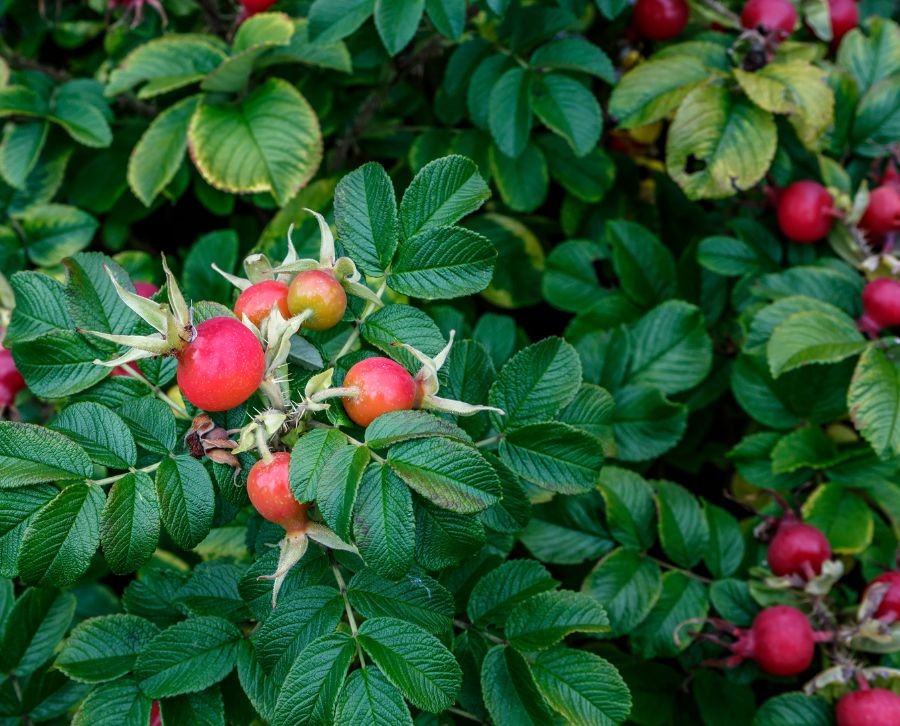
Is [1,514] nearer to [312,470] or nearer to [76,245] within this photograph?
[312,470]

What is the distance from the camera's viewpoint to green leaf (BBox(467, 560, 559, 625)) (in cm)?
105

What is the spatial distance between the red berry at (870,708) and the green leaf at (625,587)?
0.30 m

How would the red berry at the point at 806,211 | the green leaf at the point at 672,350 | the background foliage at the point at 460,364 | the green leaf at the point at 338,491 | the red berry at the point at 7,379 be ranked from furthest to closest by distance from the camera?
the red berry at the point at 806,211
the green leaf at the point at 672,350
the red berry at the point at 7,379
the background foliage at the point at 460,364
the green leaf at the point at 338,491

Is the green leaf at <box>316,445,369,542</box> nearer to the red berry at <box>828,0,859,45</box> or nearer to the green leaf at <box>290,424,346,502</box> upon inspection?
the green leaf at <box>290,424,346,502</box>

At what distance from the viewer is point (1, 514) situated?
33.4 inches

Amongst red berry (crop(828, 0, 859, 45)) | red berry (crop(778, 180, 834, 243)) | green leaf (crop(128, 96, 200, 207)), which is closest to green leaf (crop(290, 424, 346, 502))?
green leaf (crop(128, 96, 200, 207))

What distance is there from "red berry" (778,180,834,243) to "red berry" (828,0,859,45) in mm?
479

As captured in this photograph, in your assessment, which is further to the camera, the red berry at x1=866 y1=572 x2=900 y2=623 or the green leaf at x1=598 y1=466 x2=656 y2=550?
the green leaf at x1=598 y1=466 x2=656 y2=550

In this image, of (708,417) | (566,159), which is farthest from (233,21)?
(708,417)

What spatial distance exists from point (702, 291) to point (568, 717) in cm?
105

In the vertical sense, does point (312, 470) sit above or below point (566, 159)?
above

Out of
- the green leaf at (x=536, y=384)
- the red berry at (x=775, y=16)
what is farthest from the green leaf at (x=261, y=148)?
the red berry at (x=775, y=16)

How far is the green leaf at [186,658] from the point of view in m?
0.94

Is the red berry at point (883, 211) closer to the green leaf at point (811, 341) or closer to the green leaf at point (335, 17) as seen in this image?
the green leaf at point (811, 341)
